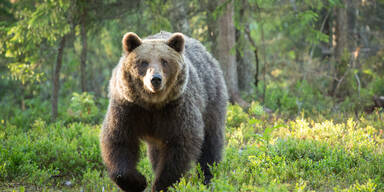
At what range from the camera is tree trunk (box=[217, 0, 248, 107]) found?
9562 mm

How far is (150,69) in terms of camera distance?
167 inches

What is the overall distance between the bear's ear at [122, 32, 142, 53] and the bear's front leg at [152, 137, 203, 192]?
1.25m

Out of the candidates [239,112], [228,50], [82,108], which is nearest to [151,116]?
[239,112]

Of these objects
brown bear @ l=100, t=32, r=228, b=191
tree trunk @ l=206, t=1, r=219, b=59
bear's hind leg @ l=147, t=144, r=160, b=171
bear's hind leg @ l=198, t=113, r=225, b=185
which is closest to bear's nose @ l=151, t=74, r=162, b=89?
brown bear @ l=100, t=32, r=228, b=191

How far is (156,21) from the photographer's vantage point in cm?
852

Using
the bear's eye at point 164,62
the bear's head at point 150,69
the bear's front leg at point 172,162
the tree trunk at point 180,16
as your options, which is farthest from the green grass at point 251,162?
the tree trunk at point 180,16

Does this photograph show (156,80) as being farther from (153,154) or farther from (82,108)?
(82,108)

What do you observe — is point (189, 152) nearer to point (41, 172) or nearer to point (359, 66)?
point (41, 172)

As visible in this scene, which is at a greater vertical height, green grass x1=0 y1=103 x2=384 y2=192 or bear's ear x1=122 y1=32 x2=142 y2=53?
bear's ear x1=122 y1=32 x2=142 y2=53

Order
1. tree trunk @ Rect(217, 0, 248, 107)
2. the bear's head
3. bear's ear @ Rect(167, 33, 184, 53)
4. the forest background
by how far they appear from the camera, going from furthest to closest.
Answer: tree trunk @ Rect(217, 0, 248, 107), the forest background, bear's ear @ Rect(167, 33, 184, 53), the bear's head

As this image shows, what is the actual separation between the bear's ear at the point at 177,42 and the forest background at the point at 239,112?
1.42 meters

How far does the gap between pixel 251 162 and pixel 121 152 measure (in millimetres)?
1854

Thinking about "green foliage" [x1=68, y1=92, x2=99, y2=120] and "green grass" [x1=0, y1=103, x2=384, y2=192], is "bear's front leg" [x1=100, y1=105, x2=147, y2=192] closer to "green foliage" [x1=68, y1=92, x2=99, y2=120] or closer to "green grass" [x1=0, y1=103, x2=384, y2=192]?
"green grass" [x1=0, y1=103, x2=384, y2=192]

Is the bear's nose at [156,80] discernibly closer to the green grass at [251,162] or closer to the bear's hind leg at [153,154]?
the green grass at [251,162]
